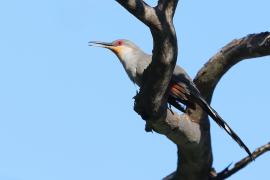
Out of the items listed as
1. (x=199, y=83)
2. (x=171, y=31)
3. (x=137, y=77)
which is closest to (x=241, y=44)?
(x=199, y=83)

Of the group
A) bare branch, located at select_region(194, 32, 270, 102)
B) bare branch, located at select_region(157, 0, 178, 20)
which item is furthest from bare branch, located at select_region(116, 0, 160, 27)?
bare branch, located at select_region(194, 32, 270, 102)

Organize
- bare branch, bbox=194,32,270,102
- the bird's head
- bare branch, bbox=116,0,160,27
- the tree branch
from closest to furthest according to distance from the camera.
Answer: bare branch, bbox=116,0,160,27, the tree branch, bare branch, bbox=194,32,270,102, the bird's head

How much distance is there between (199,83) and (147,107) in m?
1.59

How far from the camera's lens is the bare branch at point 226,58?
7625 mm

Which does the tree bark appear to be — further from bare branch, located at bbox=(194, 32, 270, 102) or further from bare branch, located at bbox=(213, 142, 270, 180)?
bare branch, located at bbox=(213, 142, 270, 180)

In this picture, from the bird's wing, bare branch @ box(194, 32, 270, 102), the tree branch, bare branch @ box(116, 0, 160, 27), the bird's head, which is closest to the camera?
bare branch @ box(116, 0, 160, 27)

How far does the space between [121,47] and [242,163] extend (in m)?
2.63

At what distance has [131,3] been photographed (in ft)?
19.2

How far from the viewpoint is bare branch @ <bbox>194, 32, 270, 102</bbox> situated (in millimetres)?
7625

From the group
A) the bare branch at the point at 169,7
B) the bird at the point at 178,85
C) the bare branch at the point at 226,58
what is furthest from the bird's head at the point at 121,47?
the bare branch at the point at 169,7

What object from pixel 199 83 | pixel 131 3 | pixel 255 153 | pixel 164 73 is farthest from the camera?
pixel 199 83

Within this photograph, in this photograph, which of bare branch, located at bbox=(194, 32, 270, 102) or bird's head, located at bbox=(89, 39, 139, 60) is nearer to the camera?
bare branch, located at bbox=(194, 32, 270, 102)

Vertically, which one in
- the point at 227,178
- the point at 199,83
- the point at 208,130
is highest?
the point at 199,83

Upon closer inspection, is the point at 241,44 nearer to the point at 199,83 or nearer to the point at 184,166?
the point at 199,83
